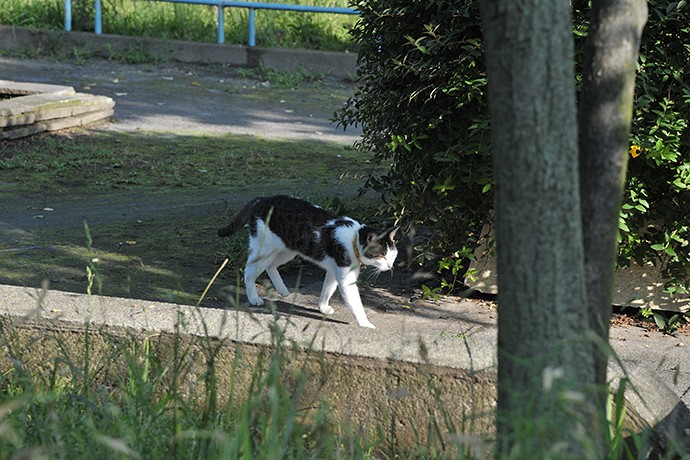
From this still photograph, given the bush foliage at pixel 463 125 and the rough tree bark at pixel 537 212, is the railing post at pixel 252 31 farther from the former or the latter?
the rough tree bark at pixel 537 212

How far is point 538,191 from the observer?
2.55m

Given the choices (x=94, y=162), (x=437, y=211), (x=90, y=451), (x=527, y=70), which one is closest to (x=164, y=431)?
(x=90, y=451)

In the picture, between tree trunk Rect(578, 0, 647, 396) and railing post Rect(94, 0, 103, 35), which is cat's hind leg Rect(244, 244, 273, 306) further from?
railing post Rect(94, 0, 103, 35)

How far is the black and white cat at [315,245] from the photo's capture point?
5809mm

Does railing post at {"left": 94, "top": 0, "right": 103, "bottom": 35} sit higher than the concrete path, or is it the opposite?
railing post at {"left": 94, "top": 0, "right": 103, "bottom": 35}

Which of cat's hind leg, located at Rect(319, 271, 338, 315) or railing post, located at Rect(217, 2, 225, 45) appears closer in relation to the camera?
cat's hind leg, located at Rect(319, 271, 338, 315)

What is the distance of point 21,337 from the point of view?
12.8 feet

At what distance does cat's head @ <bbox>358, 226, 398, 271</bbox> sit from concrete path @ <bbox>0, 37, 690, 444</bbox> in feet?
1.14

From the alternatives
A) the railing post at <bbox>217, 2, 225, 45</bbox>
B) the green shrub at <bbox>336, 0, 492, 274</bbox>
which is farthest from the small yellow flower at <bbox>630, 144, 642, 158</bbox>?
the railing post at <bbox>217, 2, 225, 45</bbox>

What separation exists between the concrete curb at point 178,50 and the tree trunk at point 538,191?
38.6 feet

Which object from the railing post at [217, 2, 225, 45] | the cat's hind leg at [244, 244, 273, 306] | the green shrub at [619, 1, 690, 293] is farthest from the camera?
the railing post at [217, 2, 225, 45]

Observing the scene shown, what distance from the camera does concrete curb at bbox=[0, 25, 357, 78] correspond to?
47.4ft

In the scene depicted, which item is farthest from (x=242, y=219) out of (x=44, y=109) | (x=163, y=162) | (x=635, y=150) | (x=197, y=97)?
(x=197, y=97)

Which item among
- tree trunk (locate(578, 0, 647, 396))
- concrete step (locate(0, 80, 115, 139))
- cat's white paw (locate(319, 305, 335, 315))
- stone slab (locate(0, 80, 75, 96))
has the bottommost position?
cat's white paw (locate(319, 305, 335, 315))
